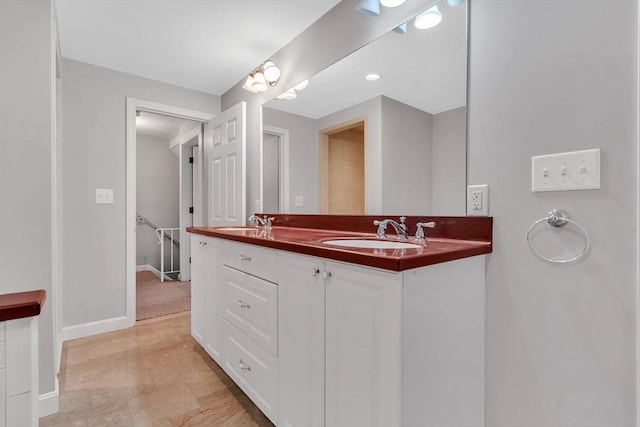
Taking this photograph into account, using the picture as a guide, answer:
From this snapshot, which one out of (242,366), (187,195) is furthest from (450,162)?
(187,195)

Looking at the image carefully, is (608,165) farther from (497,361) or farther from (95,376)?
(95,376)

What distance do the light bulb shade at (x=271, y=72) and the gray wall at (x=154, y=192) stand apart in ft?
12.0

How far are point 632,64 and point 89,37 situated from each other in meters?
2.88

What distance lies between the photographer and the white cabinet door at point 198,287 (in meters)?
2.04

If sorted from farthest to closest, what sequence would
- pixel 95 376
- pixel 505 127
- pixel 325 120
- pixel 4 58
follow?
pixel 325 120 → pixel 95 376 → pixel 4 58 → pixel 505 127

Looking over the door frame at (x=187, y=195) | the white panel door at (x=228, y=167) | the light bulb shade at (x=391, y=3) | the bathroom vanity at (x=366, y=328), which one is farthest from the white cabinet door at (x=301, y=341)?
the door frame at (x=187, y=195)

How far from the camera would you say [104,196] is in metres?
2.53

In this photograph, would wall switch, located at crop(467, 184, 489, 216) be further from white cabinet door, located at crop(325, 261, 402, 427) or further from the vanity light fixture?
the vanity light fixture

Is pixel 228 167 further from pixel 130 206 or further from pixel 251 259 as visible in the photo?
pixel 251 259

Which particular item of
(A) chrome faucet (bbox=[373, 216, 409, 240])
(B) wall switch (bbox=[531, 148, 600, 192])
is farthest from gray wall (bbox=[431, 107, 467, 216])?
(B) wall switch (bbox=[531, 148, 600, 192])

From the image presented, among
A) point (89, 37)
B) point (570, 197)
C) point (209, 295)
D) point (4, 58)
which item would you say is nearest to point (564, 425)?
point (570, 197)

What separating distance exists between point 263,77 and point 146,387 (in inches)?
87.5

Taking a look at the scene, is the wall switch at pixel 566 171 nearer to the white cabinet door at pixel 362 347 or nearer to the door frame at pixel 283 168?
the white cabinet door at pixel 362 347

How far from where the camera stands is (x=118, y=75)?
8.53 feet
